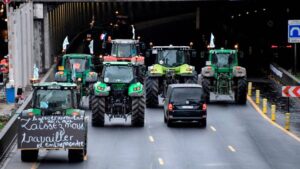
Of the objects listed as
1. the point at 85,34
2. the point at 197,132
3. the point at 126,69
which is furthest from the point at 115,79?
the point at 85,34

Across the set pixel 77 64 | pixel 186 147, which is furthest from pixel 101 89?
pixel 77 64

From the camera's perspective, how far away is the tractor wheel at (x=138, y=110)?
142ft

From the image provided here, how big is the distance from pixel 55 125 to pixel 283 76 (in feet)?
119

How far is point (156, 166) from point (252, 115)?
18.0 m

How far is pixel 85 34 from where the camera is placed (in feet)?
356

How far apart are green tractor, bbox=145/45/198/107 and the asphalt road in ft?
12.5

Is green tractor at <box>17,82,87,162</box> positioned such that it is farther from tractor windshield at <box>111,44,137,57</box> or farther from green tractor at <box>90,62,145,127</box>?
tractor windshield at <box>111,44,137,57</box>

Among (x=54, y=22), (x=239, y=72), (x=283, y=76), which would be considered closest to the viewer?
(x=239, y=72)

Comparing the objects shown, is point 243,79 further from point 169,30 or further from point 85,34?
point 169,30

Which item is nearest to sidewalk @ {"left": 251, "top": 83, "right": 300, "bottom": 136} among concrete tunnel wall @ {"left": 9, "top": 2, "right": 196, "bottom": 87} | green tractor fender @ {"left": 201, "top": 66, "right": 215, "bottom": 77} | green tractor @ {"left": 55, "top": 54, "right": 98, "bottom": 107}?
green tractor fender @ {"left": 201, "top": 66, "right": 215, "bottom": 77}

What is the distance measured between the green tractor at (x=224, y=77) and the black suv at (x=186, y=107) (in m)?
9.39

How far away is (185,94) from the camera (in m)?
45.2

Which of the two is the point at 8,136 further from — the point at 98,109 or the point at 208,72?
the point at 208,72

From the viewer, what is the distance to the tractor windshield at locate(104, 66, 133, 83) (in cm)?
4478
